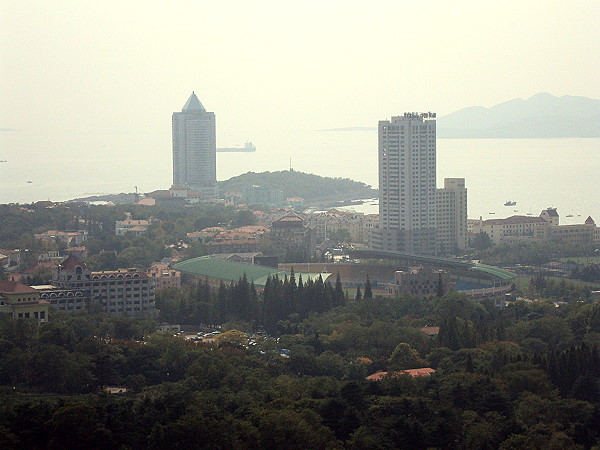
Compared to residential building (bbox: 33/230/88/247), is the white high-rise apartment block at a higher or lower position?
higher

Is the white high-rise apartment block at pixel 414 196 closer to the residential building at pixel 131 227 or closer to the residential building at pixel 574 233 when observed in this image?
the residential building at pixel 574 233

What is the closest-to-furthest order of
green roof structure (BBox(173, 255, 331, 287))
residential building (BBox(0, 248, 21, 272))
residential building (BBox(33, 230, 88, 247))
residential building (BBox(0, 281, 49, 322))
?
residential building (BBox(0, 281, 49, 322)), green roof structure (BBox(173, 255, 331, 287)), residential building (BBox(0, 248, 21, 272)), residential building (BBox(33, 230, 88, 247))

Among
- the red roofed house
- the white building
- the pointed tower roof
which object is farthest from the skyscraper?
the red roofed house

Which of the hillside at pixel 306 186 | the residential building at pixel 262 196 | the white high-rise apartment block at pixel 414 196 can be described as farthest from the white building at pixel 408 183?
the hillside at pixel 306 186

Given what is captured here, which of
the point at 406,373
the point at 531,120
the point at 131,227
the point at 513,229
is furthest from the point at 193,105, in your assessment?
the point at 531,120

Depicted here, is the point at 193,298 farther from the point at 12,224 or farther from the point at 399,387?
the point at 12,224

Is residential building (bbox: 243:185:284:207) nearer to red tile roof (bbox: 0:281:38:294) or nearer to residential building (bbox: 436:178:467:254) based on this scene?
residential building (bbox: 436:178:467:254)

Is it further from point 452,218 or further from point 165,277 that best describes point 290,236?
point 165,277
